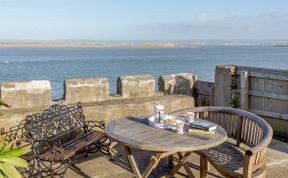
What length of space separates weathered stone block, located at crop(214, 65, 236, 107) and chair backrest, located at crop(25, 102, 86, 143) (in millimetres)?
4116

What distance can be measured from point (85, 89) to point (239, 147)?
3738mm

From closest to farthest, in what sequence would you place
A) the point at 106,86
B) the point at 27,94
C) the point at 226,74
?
the point at 27,94, the point at 106,86, the point at 226,74

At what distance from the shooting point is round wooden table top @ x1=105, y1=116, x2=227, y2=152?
4008mm

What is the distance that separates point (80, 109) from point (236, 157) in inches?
98.8

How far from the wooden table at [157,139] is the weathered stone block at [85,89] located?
3.01 m

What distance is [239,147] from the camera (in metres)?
5.14

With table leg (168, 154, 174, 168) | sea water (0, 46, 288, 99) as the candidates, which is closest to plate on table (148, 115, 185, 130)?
table leg (168, 154, 174, 168)

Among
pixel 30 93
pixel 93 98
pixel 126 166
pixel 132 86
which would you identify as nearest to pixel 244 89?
pixel 132 86

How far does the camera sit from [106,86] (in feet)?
26.8

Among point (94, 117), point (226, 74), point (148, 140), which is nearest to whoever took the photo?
point (148, 140)

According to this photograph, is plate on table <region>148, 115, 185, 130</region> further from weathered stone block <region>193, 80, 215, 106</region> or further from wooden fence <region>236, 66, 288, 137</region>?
weathered stone block <region>193, 80, 215, 106</region>

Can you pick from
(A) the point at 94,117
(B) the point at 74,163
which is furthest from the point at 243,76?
(B) the point at 74,163

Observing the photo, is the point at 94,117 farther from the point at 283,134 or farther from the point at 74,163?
the point at 283,134

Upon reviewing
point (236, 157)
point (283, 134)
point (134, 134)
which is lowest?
point (283, 134)
